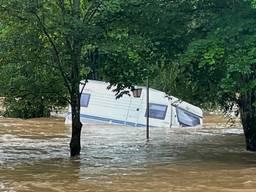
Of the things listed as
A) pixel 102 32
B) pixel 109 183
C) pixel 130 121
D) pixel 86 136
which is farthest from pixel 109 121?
pixel 109 183

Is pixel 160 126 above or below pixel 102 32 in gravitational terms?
below

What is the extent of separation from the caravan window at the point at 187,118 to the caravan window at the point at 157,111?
3.37ft

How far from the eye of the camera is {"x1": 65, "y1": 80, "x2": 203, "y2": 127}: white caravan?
32.1 metres

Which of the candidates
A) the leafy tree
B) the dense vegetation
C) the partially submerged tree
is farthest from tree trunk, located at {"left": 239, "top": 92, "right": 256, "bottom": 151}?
the partially submerged tree

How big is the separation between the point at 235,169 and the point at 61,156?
18.8 feet

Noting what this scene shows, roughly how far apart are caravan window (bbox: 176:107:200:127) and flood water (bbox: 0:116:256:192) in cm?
583

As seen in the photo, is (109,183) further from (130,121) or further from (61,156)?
(130,121)

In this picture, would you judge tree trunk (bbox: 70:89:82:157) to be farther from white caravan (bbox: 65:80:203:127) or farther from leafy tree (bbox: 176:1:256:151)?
white caravan (bbox: 65:80:203:127)

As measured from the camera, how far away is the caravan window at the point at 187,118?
32.9 meters

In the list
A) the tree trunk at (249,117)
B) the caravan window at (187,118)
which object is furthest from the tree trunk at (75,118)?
the caravan window at (187,118)

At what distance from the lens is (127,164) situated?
1541 centimetres

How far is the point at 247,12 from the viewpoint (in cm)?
1452

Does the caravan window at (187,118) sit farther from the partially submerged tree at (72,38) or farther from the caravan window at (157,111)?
the partially submerged tree at (72,38)

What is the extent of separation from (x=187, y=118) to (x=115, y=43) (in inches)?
755
